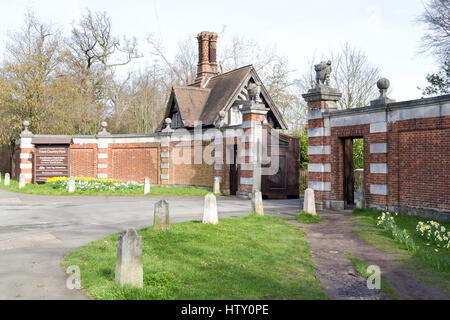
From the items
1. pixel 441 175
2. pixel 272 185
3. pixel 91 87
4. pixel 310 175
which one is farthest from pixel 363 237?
pixel 91 87

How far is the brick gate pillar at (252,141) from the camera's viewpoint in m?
18.5

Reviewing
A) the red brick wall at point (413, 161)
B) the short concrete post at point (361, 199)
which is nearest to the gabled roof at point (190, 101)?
the red brick wall at point (413, 161)

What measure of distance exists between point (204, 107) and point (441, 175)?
19.0 m

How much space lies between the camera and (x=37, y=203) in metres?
16.4

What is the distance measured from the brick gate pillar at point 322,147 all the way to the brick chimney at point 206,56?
700 inches

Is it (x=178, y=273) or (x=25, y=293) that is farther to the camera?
(x=178, y=273)

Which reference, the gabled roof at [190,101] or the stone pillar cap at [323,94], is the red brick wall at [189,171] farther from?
the stone pillar cap at [323,94]

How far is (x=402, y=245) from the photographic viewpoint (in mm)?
8570

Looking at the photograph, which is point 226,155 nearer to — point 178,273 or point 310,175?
point 310,175

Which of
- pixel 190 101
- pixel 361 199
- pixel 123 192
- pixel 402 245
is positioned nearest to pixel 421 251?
pixel 402 245

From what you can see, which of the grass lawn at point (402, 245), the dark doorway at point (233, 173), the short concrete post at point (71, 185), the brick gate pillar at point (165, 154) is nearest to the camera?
the grass lawn at point (402, 245)

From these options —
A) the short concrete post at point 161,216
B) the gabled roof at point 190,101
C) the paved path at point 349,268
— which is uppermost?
the gabled roof at point 190,101

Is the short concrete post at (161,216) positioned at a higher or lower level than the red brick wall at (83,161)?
lower

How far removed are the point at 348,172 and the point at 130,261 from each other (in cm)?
1144
